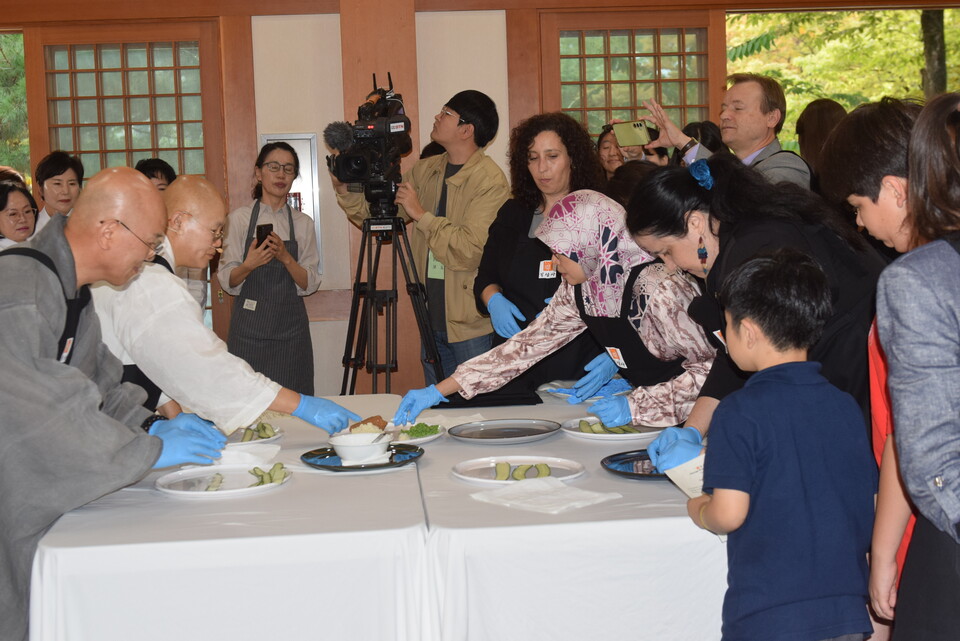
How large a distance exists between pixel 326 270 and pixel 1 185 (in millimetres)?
1501

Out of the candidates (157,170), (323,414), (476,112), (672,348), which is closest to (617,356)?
(672,348)

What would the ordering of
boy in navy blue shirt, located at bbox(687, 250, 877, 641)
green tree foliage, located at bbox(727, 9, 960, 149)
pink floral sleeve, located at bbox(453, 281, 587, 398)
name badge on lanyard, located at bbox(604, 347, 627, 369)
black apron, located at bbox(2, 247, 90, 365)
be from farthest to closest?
1. green tree foliage, located at bbox(727, 9, 960, 149)
2. pink floral sleeve, located at bbox(453, 281, 587, 398)
3. name badge on lanyard, located at bbox(604, 347, 627, 369)
4. black apron, located at bbox(2, 247, 90, 365)
5. boy in navy blue shirt, located at bbox(687, 250, 877, 641)

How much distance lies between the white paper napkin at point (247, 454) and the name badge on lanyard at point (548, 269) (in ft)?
3.59

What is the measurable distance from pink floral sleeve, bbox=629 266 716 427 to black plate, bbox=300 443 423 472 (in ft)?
1.78

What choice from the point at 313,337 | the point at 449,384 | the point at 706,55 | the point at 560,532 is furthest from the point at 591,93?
the point at 560,532

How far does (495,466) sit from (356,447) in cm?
29

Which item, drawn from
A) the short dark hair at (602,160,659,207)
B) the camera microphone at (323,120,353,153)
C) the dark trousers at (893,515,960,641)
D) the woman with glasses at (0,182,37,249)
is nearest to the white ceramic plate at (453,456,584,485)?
the dark trousers at (893,515,960,641)

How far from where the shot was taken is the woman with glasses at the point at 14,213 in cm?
382

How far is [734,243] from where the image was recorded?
1744mm

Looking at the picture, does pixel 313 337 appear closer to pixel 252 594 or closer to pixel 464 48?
pixel 464 48

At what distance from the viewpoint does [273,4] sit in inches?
175

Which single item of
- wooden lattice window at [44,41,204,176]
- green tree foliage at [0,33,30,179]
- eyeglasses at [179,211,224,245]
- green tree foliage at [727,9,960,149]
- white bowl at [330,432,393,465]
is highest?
green tree foliage at [727,9,960,149]

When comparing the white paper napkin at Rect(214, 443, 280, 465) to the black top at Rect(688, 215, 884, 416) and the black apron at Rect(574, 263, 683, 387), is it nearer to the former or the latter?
the black apron at Rect(574, 263, 683, 387)

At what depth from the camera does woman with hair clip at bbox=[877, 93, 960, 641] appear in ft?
3.69
